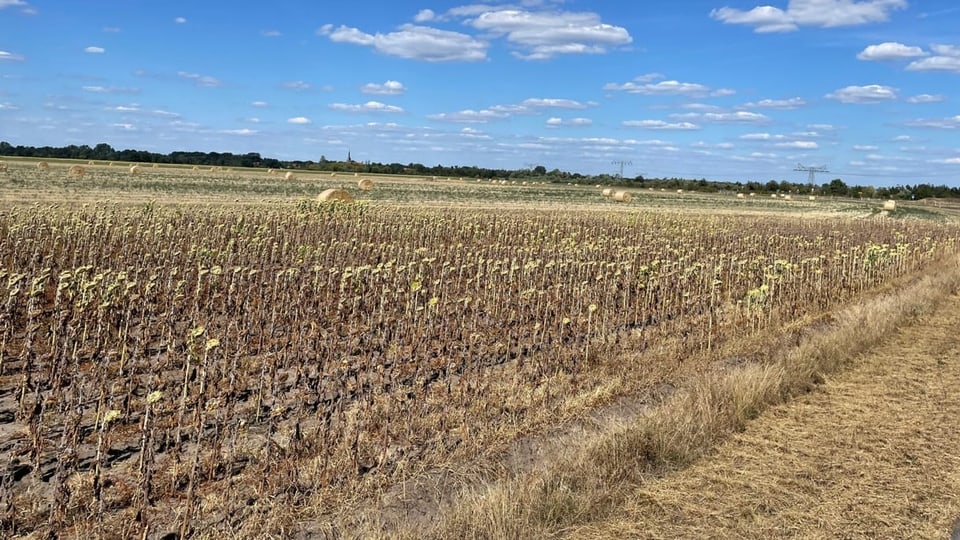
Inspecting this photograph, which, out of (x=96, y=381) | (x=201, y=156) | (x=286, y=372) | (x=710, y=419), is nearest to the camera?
(x=710, y=419)

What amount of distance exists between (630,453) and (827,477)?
4.77 feet

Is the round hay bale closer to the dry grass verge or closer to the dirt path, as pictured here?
the dry grass verge

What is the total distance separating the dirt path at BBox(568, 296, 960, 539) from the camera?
15.3 ft

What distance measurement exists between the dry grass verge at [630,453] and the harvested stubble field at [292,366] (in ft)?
0.87

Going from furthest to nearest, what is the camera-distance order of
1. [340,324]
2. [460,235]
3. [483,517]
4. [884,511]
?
1. [460,235]
2. [340,324]
3. [884,511]
4. [483,517]

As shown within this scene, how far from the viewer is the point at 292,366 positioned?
25.5 feet

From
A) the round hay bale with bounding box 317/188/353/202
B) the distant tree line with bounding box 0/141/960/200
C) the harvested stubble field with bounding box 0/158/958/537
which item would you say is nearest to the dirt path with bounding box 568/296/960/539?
the harvested stubble field with bounding box 0/158/958/537

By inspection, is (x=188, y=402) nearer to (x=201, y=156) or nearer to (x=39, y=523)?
(x=39, y=523)

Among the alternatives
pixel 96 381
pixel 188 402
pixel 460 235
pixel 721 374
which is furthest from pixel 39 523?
pixel 460 235

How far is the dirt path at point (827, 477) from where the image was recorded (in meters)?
4.65

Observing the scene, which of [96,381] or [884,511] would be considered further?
[96,381]

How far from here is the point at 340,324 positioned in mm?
9016

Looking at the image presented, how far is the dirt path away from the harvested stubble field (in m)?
1.25

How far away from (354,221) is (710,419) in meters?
16.5
